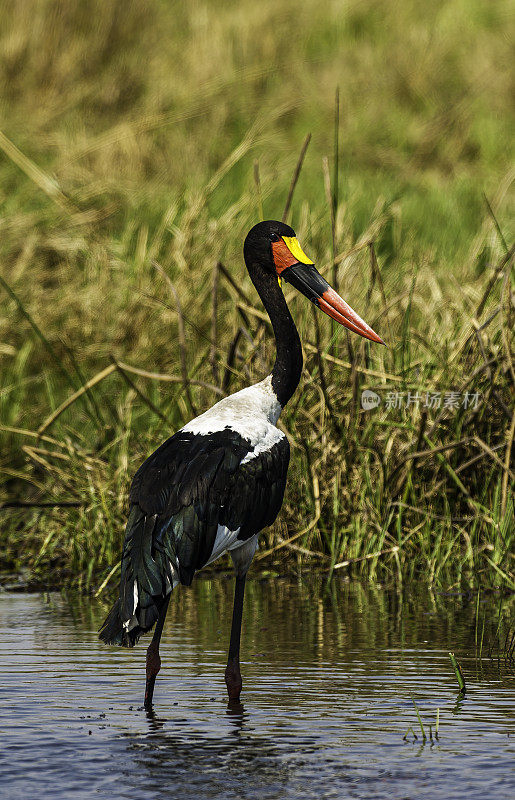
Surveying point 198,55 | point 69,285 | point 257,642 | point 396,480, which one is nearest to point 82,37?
point 198,55

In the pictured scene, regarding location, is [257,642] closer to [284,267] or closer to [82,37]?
[284,267]

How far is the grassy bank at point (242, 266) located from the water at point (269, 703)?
1.58ft

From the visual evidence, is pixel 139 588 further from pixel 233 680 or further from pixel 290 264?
pixel 290 264

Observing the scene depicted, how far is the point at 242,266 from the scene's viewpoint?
820cm

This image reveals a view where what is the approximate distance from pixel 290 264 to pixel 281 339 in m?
0.29

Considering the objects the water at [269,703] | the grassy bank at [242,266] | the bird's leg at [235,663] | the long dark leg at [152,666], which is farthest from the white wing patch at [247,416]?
the grassy bank at [242,266]

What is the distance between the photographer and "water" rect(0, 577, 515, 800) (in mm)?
3463

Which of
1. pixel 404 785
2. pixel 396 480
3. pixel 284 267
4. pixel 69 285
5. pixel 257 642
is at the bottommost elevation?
pixel 404 785

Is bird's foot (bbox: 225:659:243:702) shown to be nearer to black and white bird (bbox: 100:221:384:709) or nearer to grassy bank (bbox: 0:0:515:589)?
black and white bird (bbox: 100:221:384:709)

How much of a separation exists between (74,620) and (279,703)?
1.36m

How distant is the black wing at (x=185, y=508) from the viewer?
13.3ft

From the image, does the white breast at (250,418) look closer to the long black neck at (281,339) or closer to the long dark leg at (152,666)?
the long black neck at (281,339)

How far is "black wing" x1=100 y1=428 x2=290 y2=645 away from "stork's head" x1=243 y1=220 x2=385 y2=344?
72 cm

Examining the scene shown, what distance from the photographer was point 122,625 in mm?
3998
